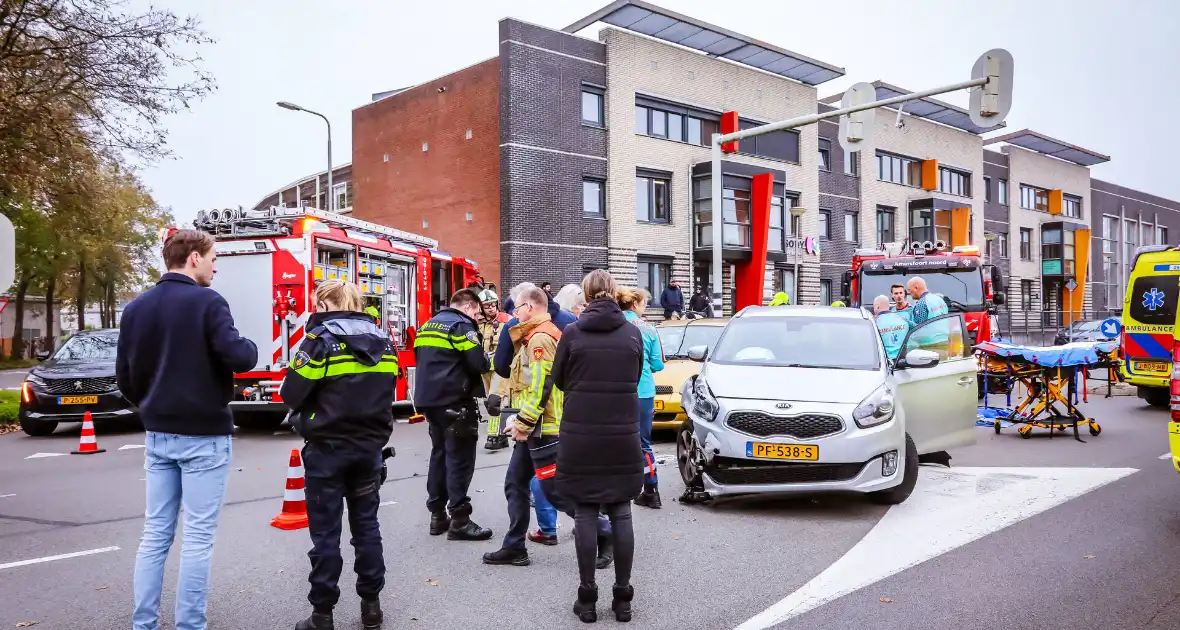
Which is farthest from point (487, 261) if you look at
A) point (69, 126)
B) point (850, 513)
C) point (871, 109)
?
point (850, 513)

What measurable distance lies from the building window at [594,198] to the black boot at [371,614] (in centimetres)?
2439

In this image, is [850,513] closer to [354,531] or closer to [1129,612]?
[1129,612]

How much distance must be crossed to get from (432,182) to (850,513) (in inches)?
992

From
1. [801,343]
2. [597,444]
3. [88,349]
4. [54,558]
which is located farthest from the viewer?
[88,349]

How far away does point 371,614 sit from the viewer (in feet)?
14.6

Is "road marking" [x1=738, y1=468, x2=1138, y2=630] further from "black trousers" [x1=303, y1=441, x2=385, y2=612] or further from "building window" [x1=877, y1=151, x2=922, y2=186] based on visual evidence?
"building window" [x1=877, y1=151, x2=922, y2=186]

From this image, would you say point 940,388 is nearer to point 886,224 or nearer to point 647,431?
point 647,431

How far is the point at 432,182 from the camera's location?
30.5 meters

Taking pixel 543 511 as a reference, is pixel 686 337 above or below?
above

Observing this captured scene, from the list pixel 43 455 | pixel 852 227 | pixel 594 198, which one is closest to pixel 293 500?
pixel 43 455

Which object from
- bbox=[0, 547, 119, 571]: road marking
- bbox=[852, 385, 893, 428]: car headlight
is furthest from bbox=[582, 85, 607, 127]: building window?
bbox=[0, 547, 119, 571]: road marking

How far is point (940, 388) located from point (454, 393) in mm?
4653

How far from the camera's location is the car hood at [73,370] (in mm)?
13445

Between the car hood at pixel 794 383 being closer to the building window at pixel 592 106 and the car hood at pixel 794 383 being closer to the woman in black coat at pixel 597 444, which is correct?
the woman in black coat at pixel 597 444
